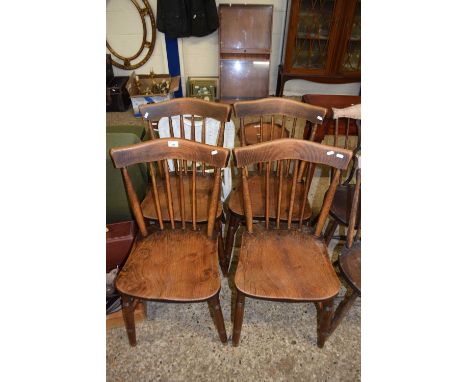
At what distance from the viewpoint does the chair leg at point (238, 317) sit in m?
1.13

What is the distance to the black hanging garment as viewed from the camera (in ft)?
9.94

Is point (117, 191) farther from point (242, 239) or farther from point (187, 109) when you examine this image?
point (242, 239)

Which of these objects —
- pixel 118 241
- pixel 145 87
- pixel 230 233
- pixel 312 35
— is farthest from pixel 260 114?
pixel 145 87

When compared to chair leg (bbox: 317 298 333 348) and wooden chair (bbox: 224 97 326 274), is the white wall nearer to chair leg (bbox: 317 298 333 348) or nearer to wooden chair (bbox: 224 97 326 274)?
wooden chair (bbox: 224 97 326 274)

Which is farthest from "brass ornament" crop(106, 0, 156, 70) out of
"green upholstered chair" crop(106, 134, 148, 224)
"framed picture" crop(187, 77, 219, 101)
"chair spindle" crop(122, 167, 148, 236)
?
"chair spindle" crop(122, 167, 148, 236)

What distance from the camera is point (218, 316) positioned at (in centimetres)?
119

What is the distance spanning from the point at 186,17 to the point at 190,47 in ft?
1.35

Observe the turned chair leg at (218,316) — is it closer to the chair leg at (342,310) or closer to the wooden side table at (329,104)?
the chair leg at (342,310)

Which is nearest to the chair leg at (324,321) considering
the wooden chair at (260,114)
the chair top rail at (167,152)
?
the wooden chair at (260,114)

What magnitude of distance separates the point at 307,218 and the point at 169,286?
653 mm

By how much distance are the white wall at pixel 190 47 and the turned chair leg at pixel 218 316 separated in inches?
122

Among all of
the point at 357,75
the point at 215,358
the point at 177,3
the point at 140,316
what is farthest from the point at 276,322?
the point at 177,3

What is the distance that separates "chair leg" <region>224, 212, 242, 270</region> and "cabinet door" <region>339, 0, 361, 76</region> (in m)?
2.46

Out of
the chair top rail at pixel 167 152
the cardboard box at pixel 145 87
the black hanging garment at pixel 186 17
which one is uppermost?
the black hanging garment at pixel 186 17
